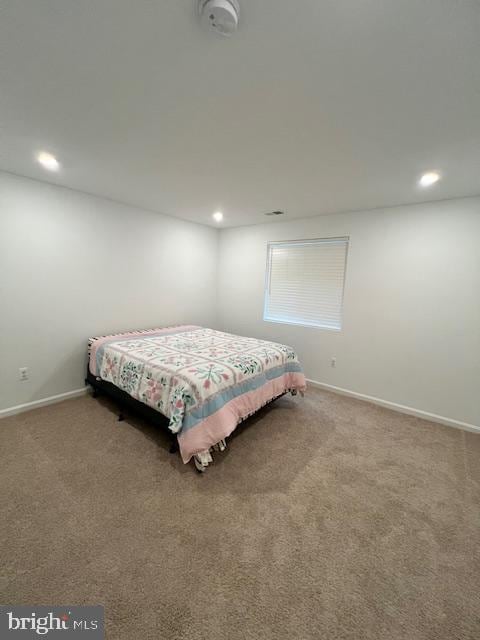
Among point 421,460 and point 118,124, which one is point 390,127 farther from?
point 421,460

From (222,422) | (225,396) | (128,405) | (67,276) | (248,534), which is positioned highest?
(67,276)

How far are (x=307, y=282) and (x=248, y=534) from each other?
3006 mm

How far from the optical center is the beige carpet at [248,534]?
1105 mm

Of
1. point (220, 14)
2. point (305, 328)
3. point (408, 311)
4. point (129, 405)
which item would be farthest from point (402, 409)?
point (220, 14)

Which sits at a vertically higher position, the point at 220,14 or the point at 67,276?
the point at 220,14

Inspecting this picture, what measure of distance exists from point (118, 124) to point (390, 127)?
1.67 metres

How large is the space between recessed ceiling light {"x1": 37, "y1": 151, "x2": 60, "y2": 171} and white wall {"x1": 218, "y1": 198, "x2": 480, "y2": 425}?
9.13 ft

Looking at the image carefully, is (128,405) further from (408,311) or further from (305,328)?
(408,311)

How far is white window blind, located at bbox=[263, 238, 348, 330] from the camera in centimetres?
340

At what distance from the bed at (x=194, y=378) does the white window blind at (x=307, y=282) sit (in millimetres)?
989

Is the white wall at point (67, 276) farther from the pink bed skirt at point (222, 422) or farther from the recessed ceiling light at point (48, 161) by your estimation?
the pink bed skirt at point (222, 422)

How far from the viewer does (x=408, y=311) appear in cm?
286

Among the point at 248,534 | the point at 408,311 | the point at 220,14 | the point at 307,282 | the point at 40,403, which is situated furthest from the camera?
the point at 307,282

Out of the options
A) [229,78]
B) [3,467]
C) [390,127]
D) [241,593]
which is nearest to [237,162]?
[229,78]
